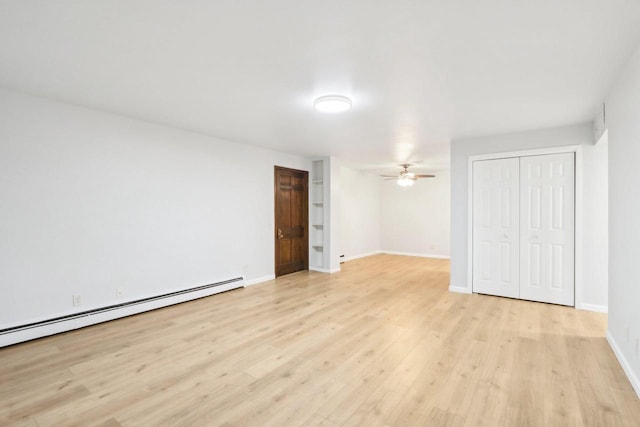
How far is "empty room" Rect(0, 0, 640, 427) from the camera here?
2.02m

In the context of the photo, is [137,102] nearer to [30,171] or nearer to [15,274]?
[30,171]

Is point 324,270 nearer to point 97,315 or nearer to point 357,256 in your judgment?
point 357,256

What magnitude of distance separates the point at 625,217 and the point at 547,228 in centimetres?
208

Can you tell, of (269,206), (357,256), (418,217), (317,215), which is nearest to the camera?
(269,206)

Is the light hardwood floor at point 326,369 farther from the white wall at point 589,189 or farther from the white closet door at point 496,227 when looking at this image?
the white closet door at point 496,227

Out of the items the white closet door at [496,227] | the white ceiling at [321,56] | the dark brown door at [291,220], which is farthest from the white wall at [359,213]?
the white ceiling at [321,56]

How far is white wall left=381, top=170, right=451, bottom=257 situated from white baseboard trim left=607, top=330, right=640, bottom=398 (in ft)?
18.9

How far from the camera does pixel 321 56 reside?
235 cm

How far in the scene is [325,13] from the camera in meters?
1.84

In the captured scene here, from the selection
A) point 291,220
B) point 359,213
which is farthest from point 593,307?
point 359,213

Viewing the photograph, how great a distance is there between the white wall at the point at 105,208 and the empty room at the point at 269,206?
0.02 meters

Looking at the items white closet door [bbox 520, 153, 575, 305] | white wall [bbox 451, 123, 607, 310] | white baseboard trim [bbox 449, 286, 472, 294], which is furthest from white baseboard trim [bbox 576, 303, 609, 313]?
white baseboard trim [bbox 449, 286, 472, 294]

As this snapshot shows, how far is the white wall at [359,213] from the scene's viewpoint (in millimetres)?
8414

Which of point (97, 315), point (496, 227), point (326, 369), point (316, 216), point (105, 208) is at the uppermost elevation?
point (105, 208)
